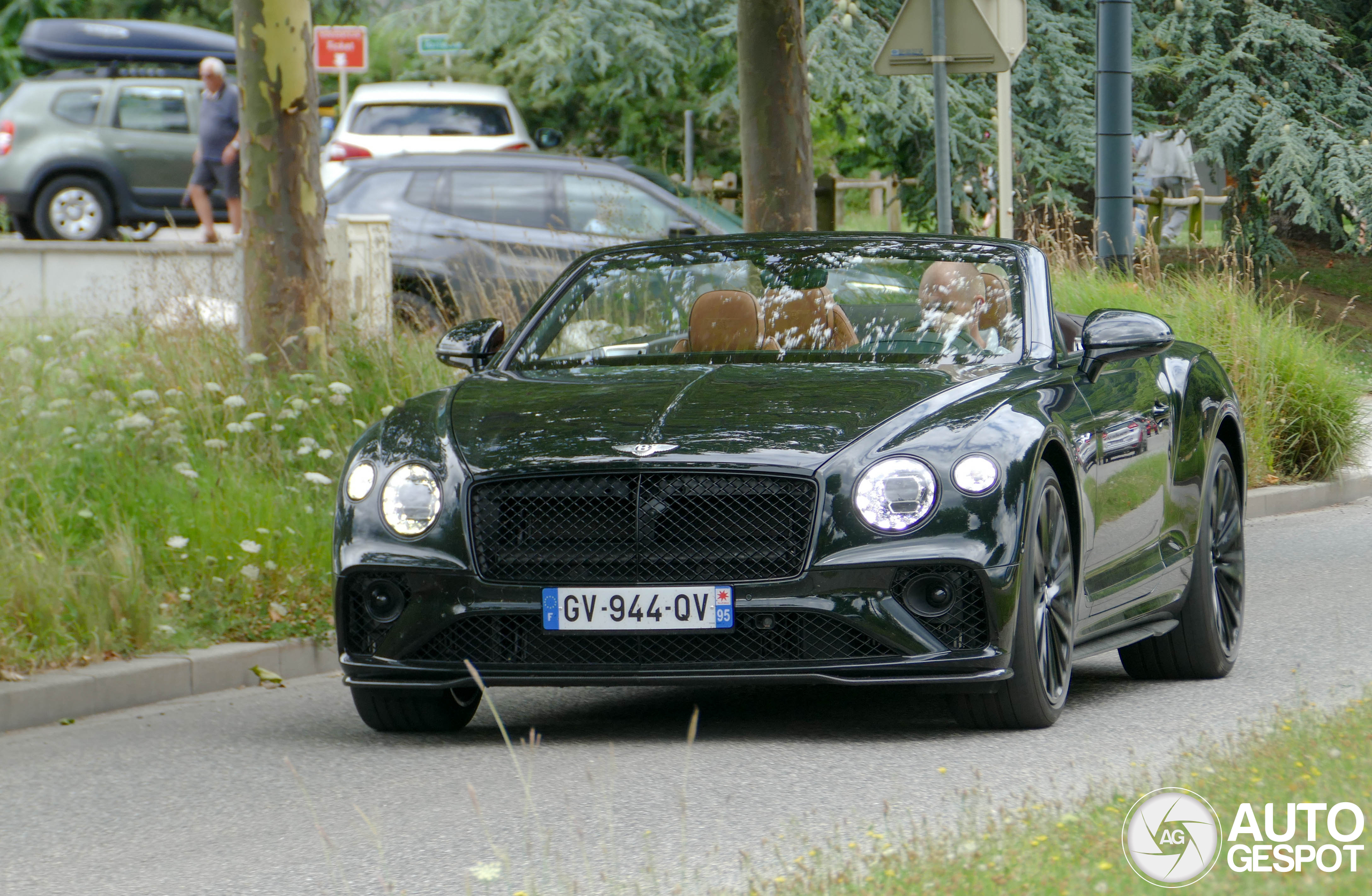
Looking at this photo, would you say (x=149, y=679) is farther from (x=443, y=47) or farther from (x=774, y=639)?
(x=443, y=47)

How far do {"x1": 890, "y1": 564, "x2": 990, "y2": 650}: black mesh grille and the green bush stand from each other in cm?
810

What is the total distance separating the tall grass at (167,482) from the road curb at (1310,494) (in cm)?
518

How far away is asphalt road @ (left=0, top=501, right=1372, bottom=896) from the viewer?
16.6ft

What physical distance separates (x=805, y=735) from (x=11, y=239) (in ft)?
41.9

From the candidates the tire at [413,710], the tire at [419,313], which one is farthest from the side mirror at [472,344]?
the tire at [419,313]

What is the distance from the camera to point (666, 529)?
19.9 feet

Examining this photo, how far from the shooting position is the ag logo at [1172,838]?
4.21 metres

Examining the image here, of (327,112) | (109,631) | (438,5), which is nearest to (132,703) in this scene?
(109,631)

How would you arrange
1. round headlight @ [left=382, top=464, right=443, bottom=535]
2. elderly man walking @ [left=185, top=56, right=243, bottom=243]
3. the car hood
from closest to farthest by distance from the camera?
the car hood
round headlight @ [left=382, top=464, right=443, bottom=535]
elderly man walking @ [left=185, top=56, right=243, bottom=243]

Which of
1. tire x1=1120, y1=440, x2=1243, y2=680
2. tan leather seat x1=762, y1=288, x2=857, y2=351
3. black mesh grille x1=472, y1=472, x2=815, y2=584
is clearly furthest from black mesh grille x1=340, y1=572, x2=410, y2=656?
tire x1=1120, y1=440, x2=1243, y2=680

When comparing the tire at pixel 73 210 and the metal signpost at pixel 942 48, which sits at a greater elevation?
the metal signpost at pixel 942 48

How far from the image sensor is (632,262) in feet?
25.7

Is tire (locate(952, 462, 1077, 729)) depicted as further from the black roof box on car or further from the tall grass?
the black roof box on car

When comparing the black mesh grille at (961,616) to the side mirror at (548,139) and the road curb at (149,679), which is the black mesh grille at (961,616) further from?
the side mirror at (548,139)
